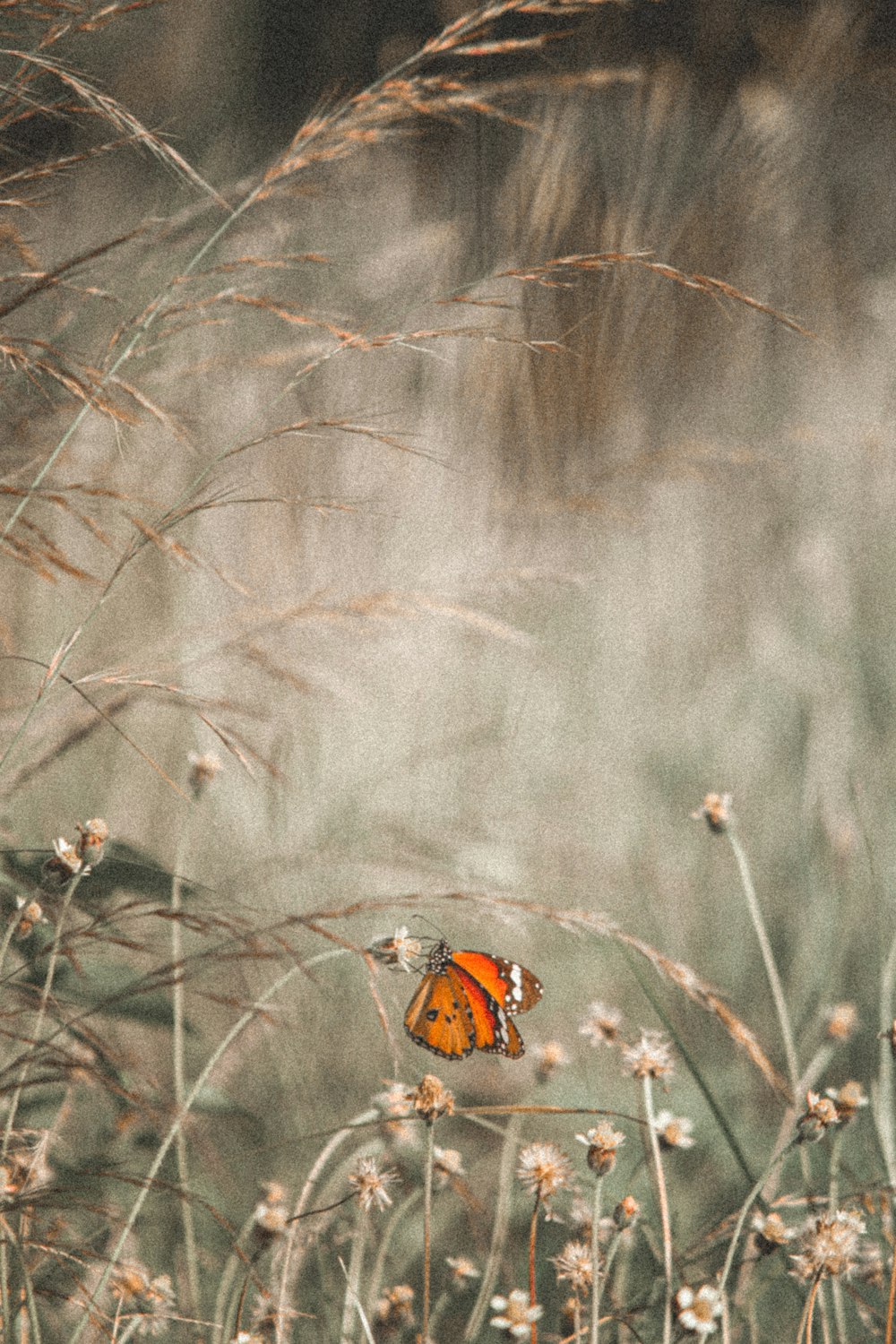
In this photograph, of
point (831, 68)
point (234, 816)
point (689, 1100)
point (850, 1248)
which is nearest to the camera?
point (850, 1248)

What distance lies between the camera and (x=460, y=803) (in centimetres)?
132

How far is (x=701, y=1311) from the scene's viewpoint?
70 centimetres

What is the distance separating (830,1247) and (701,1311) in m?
0.09

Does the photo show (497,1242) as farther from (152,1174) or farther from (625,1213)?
(152,1174)

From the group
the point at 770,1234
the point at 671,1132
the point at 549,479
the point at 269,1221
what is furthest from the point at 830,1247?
the point at 549,479

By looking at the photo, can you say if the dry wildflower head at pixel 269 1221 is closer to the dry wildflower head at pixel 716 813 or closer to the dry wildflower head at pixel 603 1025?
the dry wildflower head at pixel 603 1025

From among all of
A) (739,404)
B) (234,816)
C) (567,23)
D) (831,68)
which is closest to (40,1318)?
(234,816)

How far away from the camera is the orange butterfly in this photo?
2.71 ft

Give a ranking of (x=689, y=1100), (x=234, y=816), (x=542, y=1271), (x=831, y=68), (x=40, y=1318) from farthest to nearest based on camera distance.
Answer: (x=831, y=68)
(x=234, y=816)
(x=689, y=1100)
(x=542, y=1271)
(x=40, y=1318)

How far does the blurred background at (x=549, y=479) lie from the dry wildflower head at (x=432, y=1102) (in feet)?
1.95

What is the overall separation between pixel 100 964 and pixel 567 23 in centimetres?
129

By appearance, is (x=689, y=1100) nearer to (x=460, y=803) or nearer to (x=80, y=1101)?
A: (x=460, y=803)

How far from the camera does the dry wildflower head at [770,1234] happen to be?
0.73m

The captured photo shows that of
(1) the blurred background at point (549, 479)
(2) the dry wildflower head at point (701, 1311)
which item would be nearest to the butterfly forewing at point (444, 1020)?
(2) the dry wildflower head at point (701, 1311)
